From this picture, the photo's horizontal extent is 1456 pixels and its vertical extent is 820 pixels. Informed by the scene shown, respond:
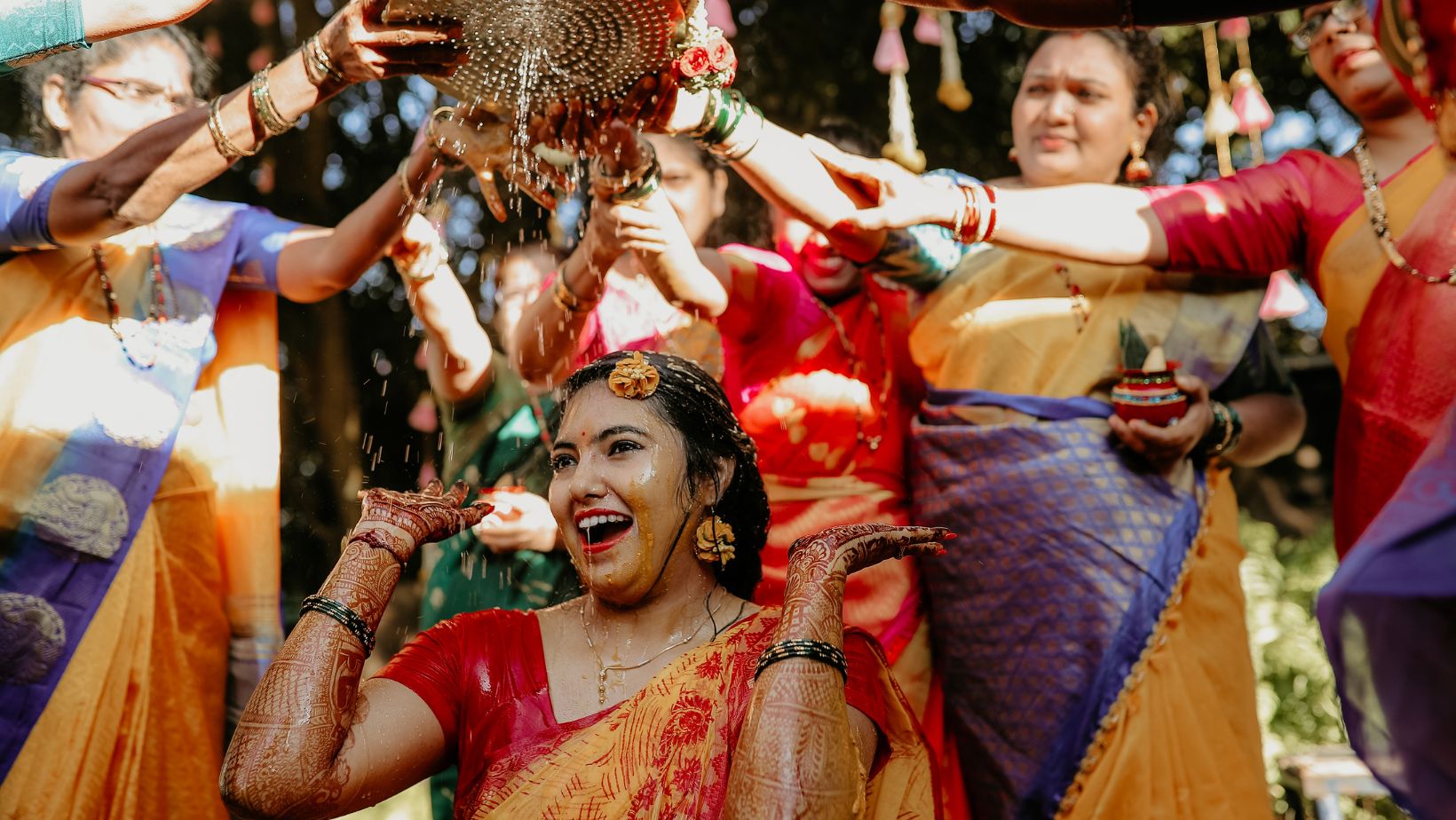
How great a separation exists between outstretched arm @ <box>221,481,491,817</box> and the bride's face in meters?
0.29

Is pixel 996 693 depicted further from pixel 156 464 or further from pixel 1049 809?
pixel 156 464

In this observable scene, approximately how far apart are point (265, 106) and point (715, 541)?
1379 millimetres

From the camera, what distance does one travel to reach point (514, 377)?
13.4ft

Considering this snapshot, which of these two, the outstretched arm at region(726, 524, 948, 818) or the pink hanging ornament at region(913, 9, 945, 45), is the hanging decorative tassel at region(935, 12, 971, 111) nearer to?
the pink hanging ornament at region(913, 9, 945, 45)

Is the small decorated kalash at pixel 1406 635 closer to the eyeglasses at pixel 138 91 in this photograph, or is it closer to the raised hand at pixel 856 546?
the raised hand at pixel 856 546

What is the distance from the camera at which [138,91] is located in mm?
3527

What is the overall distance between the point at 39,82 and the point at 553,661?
223 cm

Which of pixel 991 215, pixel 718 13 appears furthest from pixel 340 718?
pixel 718 13

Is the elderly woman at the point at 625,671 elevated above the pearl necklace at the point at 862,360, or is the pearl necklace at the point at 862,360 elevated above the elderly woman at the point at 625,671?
the pearl necklace at the point at 862,360

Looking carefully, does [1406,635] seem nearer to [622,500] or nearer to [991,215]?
[622,500]

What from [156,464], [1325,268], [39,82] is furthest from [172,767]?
[1325,268]

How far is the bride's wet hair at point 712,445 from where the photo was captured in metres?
2.66

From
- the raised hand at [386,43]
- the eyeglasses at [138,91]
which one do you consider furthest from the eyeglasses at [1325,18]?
the eyeglasses at [138,91]

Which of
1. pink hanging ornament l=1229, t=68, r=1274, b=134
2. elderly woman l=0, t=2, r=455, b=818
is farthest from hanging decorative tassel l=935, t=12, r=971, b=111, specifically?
elderly woman l=0, t=2, r=455, b=818
